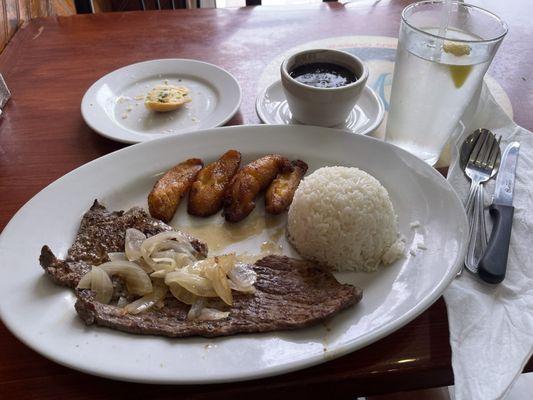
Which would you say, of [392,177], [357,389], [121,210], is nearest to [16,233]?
[121,210]

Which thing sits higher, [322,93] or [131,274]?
[322,93]

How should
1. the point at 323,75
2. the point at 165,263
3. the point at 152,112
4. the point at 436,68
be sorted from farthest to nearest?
1. the point at 152,112
2. the point at 323,75
3. the point at 436,68
4. the point at 165,263

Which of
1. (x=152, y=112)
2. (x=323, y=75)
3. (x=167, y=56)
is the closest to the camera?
(x=323, y=75)

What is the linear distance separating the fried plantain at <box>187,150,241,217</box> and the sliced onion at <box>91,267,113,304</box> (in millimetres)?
358

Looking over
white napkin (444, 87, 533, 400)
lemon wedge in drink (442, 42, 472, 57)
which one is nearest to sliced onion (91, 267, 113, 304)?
white napkin (444, 87, 533, 400)

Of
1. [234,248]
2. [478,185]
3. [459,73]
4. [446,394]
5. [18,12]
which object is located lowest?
[446,394]

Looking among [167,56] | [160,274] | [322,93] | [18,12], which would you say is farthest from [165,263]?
[18,12]

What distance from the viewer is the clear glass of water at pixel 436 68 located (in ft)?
4.17

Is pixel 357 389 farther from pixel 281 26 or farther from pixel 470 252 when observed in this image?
pixel 281 26

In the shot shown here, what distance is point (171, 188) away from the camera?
132 cm

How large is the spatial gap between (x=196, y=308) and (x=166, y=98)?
101 cm

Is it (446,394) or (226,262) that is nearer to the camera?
(226,262)

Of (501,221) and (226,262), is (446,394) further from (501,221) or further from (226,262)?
(226,262)

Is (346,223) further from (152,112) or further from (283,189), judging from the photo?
(152,112)
